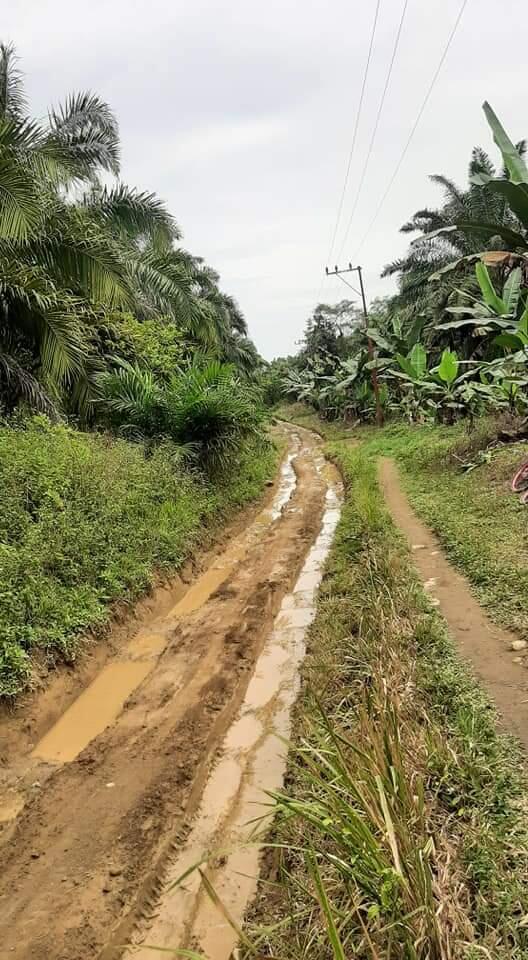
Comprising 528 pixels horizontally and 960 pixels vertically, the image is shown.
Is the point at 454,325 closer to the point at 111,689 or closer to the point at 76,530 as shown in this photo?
the point at 76,530

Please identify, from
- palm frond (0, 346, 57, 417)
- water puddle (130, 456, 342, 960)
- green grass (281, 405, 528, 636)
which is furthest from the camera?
palm frond (0, 346, 57, 417)

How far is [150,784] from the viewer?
3.51 m

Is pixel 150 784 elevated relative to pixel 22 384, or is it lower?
lower

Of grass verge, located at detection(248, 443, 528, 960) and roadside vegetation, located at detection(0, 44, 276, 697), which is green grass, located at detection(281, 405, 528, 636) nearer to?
grass verge, located at detection(248, 443, 528, 960)

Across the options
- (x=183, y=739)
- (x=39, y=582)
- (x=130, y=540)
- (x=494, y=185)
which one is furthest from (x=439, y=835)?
(x=494, y=185)

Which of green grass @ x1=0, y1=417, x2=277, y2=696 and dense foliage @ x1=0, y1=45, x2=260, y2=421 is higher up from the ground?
dense foliage @ x1=0, y1=45, x2=260, y2=421

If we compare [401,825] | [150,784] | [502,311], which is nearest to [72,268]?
[502,311]

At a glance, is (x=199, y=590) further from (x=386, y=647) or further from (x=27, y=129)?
(x=27, y=129)

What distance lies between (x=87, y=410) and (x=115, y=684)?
646 centimetres

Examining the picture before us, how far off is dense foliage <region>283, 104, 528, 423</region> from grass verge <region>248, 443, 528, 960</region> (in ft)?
14.7

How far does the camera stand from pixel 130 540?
21.9ft

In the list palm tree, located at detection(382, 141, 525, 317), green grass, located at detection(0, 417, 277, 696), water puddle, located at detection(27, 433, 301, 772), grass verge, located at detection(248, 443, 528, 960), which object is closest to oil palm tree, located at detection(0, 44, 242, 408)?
green grass, located at detection(0, 417, 277, 696)

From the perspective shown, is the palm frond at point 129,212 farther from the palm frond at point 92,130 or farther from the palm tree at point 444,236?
the palm tree at point 444,236

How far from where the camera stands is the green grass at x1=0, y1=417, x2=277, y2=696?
482 centimetres
